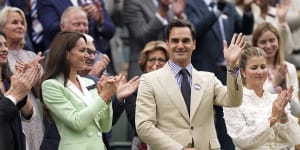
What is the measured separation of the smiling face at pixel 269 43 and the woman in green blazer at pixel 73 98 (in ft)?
8.76

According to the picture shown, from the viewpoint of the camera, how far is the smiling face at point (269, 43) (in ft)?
30.6

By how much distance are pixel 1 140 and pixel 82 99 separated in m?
0.73

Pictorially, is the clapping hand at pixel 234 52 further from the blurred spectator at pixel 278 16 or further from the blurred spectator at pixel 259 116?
the blurred spectator at pixel 278 16

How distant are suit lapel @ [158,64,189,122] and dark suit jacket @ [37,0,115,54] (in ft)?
8.14

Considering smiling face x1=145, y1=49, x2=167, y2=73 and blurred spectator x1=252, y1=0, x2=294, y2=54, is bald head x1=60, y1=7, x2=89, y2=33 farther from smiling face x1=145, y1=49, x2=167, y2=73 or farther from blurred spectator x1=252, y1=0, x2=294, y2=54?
blurred spectator x1=252, y1=0, x2=294, y2=54

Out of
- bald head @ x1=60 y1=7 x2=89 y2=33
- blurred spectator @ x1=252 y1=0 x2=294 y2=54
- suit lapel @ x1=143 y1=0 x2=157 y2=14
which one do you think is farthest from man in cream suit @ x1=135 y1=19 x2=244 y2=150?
blurred spectator @ x1=252 y1=0 x2=294 y2=54

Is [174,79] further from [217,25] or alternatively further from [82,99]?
[217,25]

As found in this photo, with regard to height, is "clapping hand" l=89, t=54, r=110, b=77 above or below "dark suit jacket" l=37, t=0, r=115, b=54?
below

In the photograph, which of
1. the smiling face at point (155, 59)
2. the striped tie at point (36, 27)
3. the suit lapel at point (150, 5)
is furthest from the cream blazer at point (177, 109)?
the suit lapel at point (150, 5)

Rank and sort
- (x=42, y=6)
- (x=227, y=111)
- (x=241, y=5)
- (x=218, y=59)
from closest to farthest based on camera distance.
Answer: (x=227, y=111)
(x=42, y=6)
(x=218, y=59)
(x=241, y=5)

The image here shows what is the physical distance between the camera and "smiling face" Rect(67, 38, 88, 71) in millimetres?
7141

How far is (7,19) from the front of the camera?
843cm

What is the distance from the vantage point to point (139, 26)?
10023mm

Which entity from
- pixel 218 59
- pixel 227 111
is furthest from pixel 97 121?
pixel 218 59
